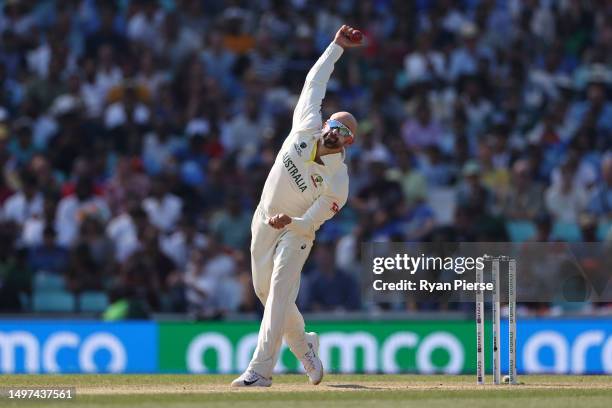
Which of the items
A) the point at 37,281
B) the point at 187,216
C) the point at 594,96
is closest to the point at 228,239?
the point at 187,216

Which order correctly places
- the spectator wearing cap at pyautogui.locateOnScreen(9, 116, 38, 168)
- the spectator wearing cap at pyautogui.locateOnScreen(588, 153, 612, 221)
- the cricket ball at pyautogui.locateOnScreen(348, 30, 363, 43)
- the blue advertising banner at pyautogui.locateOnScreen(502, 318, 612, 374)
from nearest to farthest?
the cricket ball at pyautogui.locateOnScreen(348, 30, 363, 43) → the blue advertising banner at pyautogui.locateOnScreen(502, 318, 612, 374) → the spectator wearing cap at pyautogui.locateOnScreen(588, 153, 612, 221) → the spectator wearing cap at pyautogui.locateOnScreen(9, 116, 38, 168)

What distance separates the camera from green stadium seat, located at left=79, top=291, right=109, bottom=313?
53.9ft

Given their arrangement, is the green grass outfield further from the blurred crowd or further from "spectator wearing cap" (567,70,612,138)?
"spectator wearing cap" (567,70,612,138)

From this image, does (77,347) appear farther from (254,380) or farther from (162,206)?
(254,380)

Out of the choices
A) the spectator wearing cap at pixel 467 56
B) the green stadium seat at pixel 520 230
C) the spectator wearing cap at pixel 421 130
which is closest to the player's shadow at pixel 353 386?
the green stadium seat at pixel 520 230

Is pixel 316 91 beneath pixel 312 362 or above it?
above

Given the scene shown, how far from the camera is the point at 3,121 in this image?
60.7 feet

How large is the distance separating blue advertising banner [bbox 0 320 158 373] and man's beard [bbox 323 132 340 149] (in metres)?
4.40

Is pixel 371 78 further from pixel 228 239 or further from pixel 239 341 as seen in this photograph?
pixel 239 341

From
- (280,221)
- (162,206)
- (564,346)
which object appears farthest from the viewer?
(162,206)

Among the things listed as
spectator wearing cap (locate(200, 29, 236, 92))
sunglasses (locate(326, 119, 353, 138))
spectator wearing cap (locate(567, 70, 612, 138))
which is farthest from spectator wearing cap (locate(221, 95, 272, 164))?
sunglasses (locate(326, 119, 353, 138))

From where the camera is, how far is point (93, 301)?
16.5 metres

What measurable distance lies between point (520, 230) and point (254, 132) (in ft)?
12.0

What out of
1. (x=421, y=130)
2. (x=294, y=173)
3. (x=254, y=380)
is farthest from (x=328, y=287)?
(x=294, y=173)
